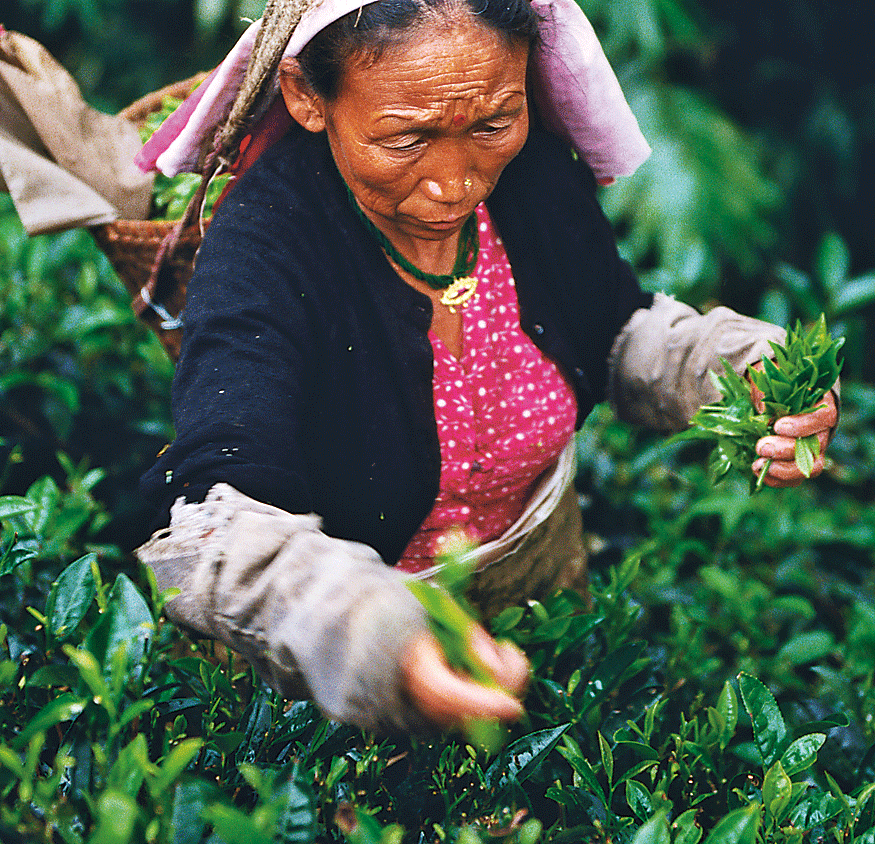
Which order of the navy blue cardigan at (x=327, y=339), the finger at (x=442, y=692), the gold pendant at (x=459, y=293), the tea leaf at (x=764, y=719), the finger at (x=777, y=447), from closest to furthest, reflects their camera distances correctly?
the finger at (x=442, y=692) → the navy blue cardigan at (x=327, y=339) → the tea leaf at (x=764, y=719) → the finger at (x=777, y=447) → the gold pendant at (x=459, y=293)

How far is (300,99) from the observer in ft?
3.83

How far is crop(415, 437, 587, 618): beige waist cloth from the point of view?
1.41 meters

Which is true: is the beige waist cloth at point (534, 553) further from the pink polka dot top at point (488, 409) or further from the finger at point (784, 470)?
the finger at point (784, 470)

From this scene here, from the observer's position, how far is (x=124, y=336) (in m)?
2.16

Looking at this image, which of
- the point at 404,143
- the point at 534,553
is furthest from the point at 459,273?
the point at 534,553

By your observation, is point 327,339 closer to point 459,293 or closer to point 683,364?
point 459,293

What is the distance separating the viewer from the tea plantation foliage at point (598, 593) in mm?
885

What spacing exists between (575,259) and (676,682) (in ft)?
2.25

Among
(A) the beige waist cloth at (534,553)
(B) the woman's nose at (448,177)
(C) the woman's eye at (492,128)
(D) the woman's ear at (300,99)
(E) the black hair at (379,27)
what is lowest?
(A) the beige waist cloth at (534,553)

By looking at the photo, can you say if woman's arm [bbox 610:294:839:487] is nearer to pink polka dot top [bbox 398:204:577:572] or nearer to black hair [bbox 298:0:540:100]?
pink polka dot top [bbox 398:204:577:572]

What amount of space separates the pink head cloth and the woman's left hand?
0.49 meters

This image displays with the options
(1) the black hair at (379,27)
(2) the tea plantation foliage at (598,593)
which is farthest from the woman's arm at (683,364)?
(1) the black hair at (379,27)

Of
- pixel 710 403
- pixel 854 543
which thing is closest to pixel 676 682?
pixel 710 403

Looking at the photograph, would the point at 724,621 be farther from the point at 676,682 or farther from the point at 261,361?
the point at 261,361
